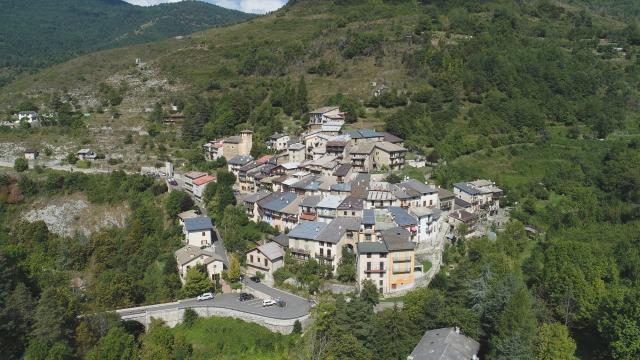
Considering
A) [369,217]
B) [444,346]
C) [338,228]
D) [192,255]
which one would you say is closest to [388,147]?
[369,217]

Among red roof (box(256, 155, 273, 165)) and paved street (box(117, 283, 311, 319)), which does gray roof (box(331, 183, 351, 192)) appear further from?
red roof (box(256, 155, 273, 165))

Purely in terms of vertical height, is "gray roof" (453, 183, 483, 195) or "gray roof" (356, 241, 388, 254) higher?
"gray roof" (453, 183, 483, 195)

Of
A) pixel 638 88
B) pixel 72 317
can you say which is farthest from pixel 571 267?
pixel 638 88

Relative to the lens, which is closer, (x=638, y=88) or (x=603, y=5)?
(x=638, y=88)

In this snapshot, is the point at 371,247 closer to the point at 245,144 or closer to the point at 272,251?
the point at 272,251

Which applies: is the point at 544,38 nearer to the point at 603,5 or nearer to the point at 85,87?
the point at 603,5

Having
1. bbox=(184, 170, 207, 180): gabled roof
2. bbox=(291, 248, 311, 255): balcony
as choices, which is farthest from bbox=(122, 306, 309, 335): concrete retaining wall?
bbox=(184, 170, 207, 180): gabled roof
